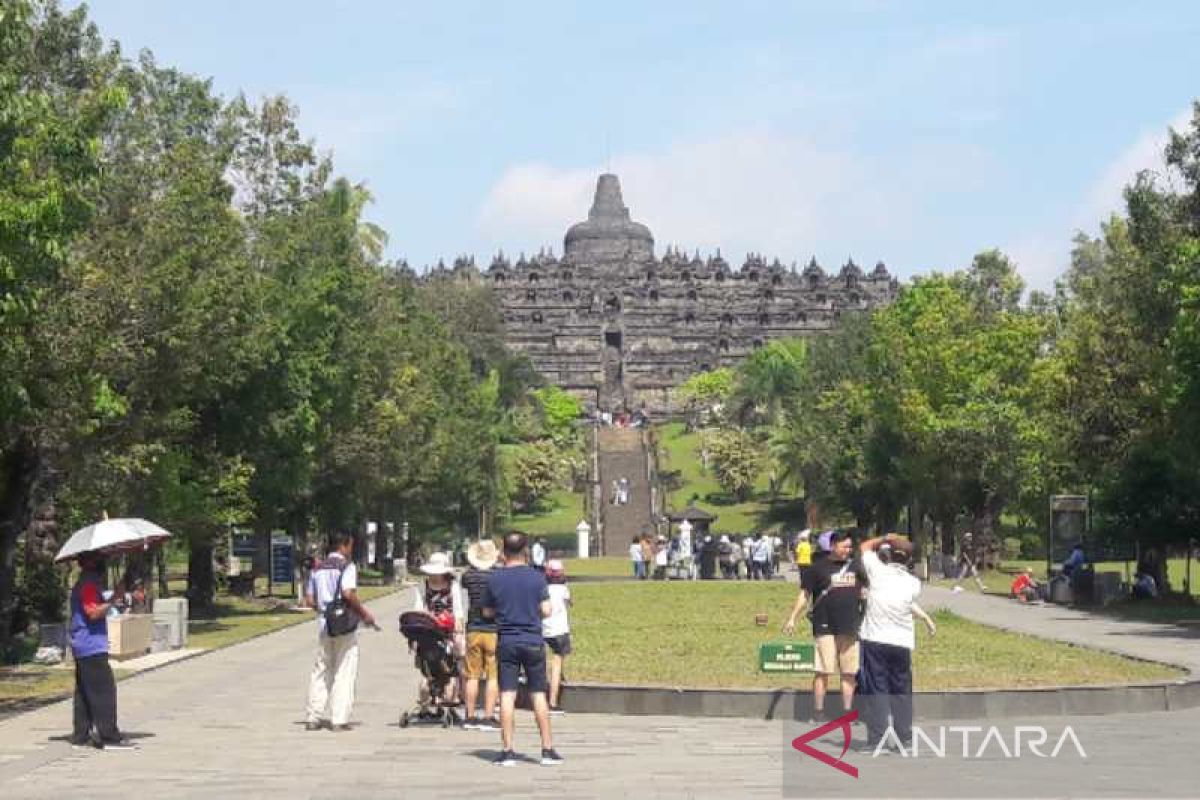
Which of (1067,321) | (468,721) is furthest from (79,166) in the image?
(1067,321)

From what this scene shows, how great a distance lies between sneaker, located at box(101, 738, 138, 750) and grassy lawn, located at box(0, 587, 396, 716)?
3313 mm

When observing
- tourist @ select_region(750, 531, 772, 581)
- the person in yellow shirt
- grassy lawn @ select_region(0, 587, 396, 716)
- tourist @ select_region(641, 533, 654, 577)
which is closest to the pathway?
the person in yellow shirt

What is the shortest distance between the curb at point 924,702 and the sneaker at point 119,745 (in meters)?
4.31

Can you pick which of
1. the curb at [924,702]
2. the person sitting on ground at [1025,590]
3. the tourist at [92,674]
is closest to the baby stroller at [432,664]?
the curb at [924,702]

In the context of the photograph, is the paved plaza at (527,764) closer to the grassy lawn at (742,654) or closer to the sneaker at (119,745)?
the sneaker at (119,745)

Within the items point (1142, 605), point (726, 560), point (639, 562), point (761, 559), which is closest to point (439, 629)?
point (1142, 605)

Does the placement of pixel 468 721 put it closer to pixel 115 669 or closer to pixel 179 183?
pixel 115 669

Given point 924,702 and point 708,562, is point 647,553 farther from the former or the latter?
point 924,702

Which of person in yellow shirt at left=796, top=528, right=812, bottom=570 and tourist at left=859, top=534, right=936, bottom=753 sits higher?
person in yellow shirt at left=796, top=528, right=812, bottom=570

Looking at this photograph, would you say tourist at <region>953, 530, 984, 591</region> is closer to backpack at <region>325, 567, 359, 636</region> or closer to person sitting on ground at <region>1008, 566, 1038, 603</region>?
person sitting on ground at <region>1008, 566, 1038, 603</region>

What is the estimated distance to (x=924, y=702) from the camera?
16.8m

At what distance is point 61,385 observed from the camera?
23.3m

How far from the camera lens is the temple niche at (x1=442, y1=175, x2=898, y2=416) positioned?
5915 inches

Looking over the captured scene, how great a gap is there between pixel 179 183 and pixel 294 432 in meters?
8.17
